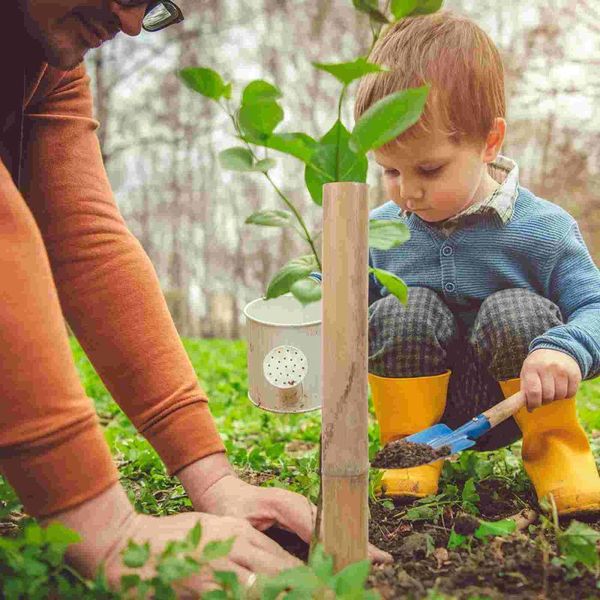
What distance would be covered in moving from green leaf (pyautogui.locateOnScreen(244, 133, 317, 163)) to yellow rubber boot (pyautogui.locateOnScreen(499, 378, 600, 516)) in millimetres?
926

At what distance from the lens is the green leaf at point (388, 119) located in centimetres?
85

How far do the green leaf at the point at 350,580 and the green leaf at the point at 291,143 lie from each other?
51 cm

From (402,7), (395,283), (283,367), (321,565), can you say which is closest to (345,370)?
(395,283)

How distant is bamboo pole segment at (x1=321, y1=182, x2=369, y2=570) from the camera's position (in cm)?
92

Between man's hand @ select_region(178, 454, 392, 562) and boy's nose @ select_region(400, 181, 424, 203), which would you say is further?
boy's nose @ select_region(400, 181, 424, 203)

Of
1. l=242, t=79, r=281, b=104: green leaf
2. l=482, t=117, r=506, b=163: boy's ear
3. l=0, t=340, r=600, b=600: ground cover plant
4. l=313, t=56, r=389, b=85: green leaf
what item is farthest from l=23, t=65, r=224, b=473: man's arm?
l=482, t=117, r=506, b=163: boy's ear

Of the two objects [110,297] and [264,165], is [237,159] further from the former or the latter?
[110,297]

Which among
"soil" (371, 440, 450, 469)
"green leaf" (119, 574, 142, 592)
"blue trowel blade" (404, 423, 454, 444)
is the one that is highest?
"green leaf" (119, 574, 142, 592)

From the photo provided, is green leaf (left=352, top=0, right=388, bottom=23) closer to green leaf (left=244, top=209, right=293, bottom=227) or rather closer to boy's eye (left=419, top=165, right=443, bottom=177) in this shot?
green leaf (left=244, top=209, right=293, bottom=227)

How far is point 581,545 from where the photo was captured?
3.53 feet

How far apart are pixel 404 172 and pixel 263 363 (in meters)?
0.57

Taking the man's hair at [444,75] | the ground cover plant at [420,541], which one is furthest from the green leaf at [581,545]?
the man's hair at [444,75]

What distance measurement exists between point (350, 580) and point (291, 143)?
540mm

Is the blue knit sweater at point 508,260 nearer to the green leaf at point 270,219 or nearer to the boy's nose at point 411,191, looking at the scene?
the boy's nose at point 411,191
